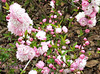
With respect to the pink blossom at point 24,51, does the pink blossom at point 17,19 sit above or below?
above

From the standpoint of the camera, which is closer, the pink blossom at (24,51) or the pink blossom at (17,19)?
the pink blossom at (17,19)

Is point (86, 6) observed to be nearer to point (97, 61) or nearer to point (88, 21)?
point (88, 21)

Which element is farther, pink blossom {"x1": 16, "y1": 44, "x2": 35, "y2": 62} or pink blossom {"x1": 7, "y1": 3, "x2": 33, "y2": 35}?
pink blossom {"x1": 16, "y1": 44, "x2": 35, "y2": 62}

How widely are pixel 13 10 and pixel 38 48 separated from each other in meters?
0.55

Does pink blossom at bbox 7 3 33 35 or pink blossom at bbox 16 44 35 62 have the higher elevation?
pink blossom at bbox 7 3 33 35

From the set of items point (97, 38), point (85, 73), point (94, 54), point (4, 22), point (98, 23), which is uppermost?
point (4, 22)

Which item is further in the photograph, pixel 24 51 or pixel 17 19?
pixel 24 51

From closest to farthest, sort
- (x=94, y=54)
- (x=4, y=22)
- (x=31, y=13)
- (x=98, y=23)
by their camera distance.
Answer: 1. (x=94, y=54)
2. (x=98, y=23)
3. (x=4, y=22)
4. (x=31, y=13)

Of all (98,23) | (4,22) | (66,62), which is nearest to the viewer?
(66,62)

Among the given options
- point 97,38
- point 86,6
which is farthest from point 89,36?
point 86,6

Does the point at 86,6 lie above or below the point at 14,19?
above

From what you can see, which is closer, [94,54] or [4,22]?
[94,54]

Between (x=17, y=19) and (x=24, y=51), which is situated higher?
(x=17, y=19)

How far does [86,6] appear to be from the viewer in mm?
1291
